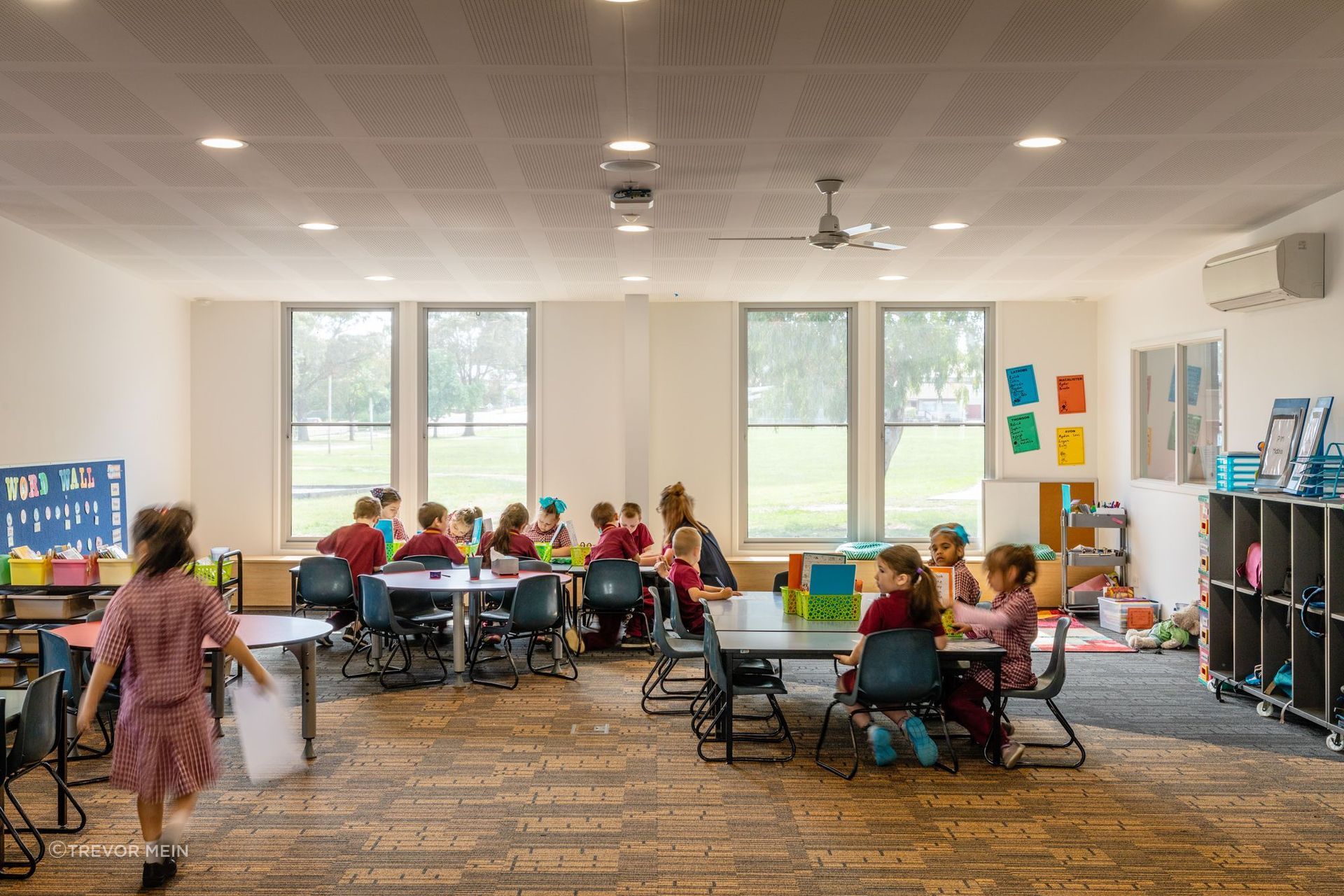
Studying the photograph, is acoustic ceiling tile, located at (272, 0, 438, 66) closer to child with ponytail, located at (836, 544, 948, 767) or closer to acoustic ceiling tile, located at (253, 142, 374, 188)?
acoustic ceiling tile, located at (253, 142, 374, 188)

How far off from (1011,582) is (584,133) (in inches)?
127

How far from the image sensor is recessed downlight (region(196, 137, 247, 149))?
5.10 metres

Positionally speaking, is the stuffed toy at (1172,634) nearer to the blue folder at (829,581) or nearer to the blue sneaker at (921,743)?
the blue folder at (829,581)

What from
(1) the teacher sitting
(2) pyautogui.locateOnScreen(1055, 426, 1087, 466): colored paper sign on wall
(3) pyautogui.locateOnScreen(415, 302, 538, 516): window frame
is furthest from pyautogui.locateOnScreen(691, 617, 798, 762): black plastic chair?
(2) pyautogui.locateOnScreen(1055, 426, 1087, 466): colored paper sign on wall

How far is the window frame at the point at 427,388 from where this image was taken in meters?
11.2

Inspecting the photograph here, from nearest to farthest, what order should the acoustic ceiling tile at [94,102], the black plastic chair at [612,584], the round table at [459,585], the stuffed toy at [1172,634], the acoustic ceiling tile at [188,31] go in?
the acoustic ceiling tile at [188,31]
the acoustic ceiling tile at [94,102]
the round table at [459,585]
the black plastic chair at [612,584]
the stuffed toy at [1172,634]

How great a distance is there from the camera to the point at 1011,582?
18.4 feet

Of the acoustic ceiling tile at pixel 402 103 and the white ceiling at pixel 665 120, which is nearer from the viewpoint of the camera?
the white ceiling at pixel 665 120

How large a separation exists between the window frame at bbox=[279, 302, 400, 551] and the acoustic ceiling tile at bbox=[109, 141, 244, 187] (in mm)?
5140

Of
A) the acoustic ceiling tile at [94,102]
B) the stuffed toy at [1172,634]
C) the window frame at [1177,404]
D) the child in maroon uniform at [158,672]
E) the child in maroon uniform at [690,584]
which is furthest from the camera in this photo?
the stuffed toy at [1172,634]

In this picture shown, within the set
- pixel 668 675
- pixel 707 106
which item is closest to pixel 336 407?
pixel 668 675

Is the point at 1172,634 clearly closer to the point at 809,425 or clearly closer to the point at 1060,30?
the point at 809,425

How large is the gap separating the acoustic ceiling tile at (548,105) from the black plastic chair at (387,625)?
11.5ft

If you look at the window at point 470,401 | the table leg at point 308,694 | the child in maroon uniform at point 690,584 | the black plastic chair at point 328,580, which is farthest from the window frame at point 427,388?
the table leg at point 308,694
